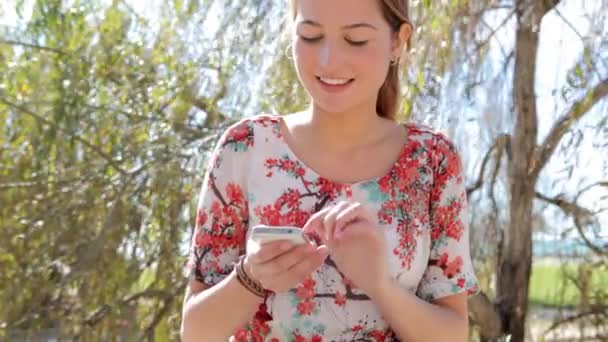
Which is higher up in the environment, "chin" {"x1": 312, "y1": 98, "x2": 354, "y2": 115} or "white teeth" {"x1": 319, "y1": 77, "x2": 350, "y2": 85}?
"white teeth" {"x1": 319, "y1": 77, "x2": 350, "y2": 85}

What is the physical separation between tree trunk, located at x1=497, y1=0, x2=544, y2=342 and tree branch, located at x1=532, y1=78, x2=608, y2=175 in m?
0.03

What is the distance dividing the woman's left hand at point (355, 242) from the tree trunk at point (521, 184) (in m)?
1.84

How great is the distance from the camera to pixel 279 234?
4.11ft

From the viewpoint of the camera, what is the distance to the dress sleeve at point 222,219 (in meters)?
1.45

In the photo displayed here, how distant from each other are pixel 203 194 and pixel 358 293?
250 millimetres

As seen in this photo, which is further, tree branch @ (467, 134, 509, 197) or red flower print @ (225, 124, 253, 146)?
tree branch @ (467, 134, 509, 197)

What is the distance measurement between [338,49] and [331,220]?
26cm

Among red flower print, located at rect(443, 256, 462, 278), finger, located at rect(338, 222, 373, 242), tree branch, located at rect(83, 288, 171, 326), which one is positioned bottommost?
tree branch, located at rect(83, 288, 171, 326)

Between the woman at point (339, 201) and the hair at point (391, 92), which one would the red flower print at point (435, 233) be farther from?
the hair at point (391, 92)

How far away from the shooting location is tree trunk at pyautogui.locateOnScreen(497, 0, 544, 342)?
3.06 m

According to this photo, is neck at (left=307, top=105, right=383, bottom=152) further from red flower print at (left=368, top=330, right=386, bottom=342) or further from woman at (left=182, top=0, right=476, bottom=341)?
red flower print at (left=368, top=330, right=386, bottom=342)

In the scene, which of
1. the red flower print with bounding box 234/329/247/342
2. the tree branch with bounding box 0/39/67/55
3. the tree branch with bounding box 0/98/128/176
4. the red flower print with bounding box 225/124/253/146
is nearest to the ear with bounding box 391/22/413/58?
the red flower print with bounding box 225/124/253/146

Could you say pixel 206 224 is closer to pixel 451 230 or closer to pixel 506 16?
pixel 451 230

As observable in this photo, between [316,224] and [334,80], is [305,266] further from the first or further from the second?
[334,80]
